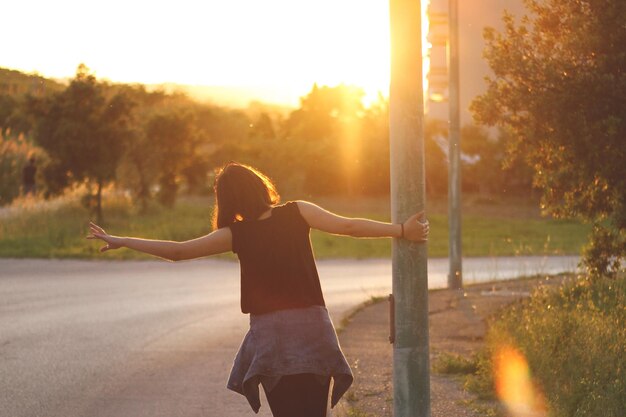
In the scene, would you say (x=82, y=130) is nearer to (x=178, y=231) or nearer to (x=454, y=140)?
(x=178, y=231)

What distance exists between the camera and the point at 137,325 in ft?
44.8

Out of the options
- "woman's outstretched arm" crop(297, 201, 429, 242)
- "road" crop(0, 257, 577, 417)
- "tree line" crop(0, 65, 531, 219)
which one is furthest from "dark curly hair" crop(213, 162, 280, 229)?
"tree line" crop(0, 65, 531, 219)

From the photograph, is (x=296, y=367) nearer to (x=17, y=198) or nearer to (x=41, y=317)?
(x=41, y=317)

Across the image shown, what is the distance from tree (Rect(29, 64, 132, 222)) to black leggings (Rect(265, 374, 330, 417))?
2626 cm

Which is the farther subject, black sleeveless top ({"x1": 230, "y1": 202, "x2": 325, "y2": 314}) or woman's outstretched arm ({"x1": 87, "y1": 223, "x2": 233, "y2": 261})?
woman's outstretched arm ({"x1": 87, "y1": 223, "x2": 233, "y2": 261})

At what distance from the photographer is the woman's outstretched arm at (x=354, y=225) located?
4.90 metres

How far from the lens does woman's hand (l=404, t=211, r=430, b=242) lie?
546 cm

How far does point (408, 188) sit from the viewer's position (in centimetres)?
568

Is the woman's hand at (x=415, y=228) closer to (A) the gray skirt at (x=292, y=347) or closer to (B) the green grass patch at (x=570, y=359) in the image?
(A) the gray skirt at (x=292, y=347)

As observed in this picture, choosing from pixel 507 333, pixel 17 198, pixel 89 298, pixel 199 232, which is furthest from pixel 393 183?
pixel 17 198

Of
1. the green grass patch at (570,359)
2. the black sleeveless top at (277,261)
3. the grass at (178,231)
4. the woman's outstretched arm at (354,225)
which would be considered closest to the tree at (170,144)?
the grass at (178,231)

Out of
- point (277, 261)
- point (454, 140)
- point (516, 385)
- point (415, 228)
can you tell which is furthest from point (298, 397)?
point (454, 140)

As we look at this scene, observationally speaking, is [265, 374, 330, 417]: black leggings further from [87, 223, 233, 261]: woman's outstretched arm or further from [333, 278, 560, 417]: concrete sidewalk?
[333, 278, 560, 417]: concrete sidewalk

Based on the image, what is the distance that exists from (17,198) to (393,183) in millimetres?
30865
